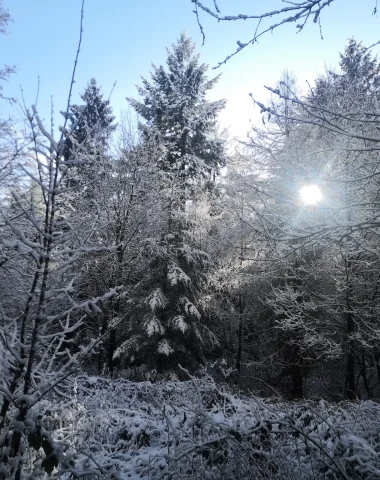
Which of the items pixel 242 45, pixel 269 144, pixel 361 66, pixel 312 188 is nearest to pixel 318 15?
pixel 242 45

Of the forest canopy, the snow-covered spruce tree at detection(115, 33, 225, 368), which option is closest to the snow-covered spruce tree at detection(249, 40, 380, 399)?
the forest canopy

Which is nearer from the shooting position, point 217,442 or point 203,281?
point 217,442

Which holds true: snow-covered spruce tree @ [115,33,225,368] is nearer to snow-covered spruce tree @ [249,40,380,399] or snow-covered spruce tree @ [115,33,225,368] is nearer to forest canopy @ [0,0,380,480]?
forest canopy @ [0,0,380,480]

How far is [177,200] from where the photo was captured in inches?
581

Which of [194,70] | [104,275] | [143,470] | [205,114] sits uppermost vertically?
[194,70]

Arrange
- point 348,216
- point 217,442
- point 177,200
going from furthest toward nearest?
point 177,200
point 348,216
point 217,442

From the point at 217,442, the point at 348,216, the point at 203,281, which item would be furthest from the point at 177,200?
the point at 217,442

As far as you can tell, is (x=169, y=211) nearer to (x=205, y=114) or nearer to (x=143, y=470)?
(x=205, y=114)

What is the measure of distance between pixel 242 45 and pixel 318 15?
22.8 inches

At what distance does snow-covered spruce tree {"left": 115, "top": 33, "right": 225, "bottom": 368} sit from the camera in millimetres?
12891

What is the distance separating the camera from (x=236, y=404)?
547cm

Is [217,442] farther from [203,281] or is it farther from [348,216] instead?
[203,281]

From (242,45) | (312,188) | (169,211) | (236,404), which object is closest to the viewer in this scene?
(242,45)

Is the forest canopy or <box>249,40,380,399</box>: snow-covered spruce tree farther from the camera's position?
<box>249,40,380,399</box>: snow-covered spruce tree
